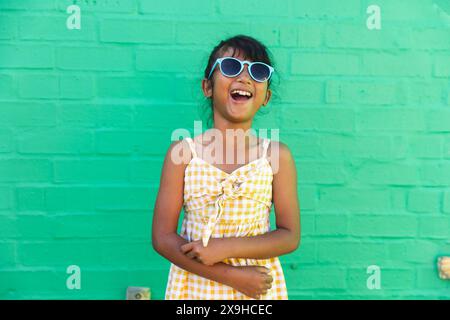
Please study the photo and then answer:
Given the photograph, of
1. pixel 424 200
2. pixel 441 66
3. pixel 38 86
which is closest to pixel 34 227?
pixel 38 86

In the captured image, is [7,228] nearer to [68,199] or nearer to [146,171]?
[68,199]

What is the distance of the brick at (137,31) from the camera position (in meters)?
2.59

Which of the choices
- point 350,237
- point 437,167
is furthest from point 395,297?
point 437,167

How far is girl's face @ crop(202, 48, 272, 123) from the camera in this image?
1.95 meters

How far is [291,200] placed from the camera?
202 cm

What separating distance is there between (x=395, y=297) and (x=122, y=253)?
60.4 inches

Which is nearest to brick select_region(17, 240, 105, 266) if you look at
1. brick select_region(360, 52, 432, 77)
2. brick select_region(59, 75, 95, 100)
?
brick select_region(59, 75, 95, 100)

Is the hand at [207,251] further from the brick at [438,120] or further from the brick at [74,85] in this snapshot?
the brick at [438,120]

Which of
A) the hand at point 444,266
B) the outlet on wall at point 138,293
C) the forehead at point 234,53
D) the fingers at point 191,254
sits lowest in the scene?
the outlet on wall at point 138,293

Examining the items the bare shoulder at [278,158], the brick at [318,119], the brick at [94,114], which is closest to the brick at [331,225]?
the brick at [318,119]

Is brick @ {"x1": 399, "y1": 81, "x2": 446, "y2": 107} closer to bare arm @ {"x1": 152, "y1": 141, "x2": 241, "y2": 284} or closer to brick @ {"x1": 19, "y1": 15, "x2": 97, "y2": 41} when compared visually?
bare arm @ {"x1": 152, "y1": 141, "x2": 241, "y2": 284}

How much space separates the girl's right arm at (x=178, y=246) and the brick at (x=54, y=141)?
2.83ft

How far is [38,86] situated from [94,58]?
331 mm
